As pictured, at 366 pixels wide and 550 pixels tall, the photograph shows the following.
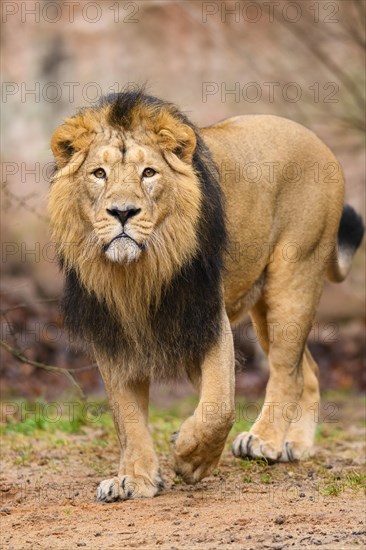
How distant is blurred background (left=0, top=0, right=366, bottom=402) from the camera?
489 inches

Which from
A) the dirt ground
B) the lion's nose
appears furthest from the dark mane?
the dirt ground

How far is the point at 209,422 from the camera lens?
5004 millimetres

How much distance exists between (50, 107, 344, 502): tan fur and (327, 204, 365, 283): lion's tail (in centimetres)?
20

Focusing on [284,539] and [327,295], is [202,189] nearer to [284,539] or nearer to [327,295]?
[284,539]

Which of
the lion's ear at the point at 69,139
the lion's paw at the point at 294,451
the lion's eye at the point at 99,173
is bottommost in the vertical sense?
the lion's paw at the point at 294,451

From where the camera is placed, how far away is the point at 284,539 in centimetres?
415

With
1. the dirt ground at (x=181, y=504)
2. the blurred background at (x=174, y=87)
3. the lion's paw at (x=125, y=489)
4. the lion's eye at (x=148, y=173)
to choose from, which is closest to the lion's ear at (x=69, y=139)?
the lion's eye at (x=148, y=173)

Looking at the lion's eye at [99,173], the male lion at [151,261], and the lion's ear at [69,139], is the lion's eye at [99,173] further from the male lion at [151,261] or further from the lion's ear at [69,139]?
the lion's ear at [69,139]

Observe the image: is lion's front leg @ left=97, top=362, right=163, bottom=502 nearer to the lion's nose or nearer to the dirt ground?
the dirt ground

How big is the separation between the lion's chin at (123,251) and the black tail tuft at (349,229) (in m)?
2.43

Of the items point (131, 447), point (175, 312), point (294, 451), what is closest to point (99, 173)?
point (175, 312)

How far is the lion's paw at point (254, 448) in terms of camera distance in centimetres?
606

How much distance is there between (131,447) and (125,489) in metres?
0.26

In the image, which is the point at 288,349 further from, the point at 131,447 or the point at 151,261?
the point at 151,261
